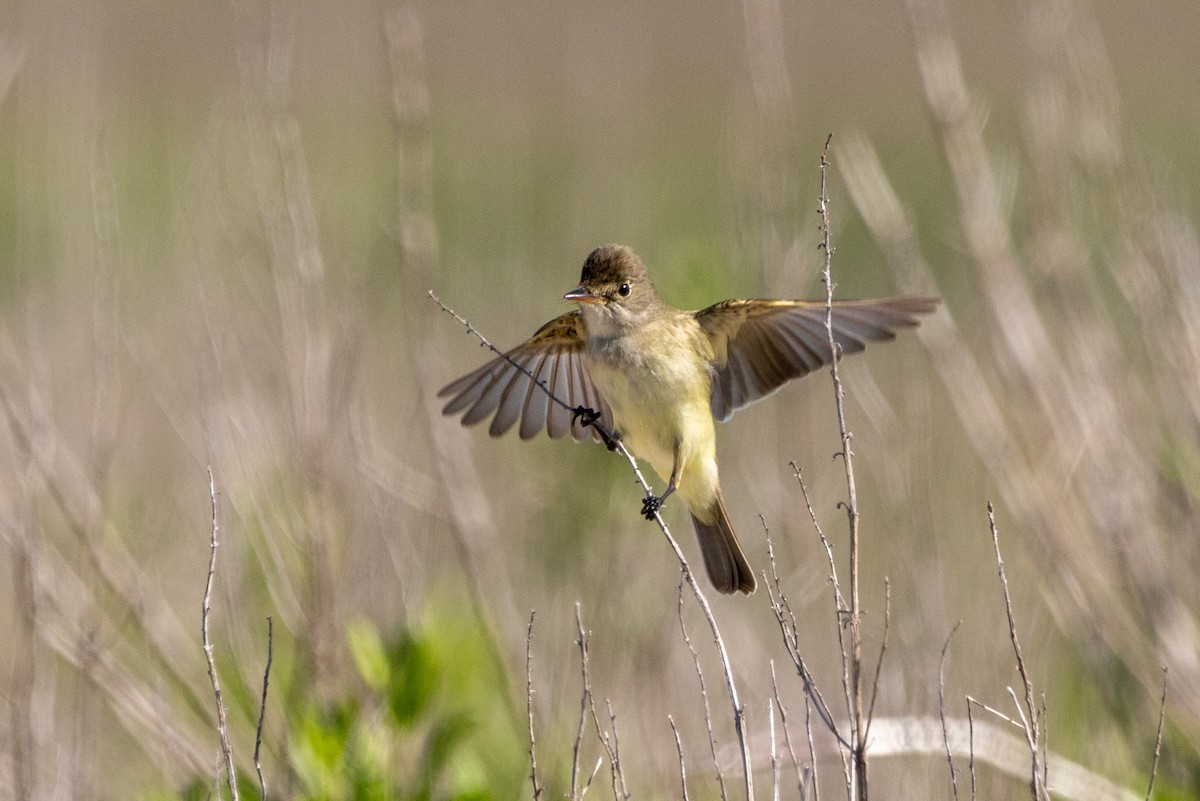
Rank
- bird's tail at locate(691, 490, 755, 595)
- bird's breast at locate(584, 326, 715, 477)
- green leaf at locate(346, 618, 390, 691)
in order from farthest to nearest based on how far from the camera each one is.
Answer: bird's tail at locate(691, 490, 755, 595) → bird's breast at locate(584, 326, 715, 477) → green leaf at locate(346, 618, 390, 691)

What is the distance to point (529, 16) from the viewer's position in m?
23.9

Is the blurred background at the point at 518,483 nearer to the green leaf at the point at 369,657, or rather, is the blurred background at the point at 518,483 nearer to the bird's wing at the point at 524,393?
the green leaf at the point at 369,657

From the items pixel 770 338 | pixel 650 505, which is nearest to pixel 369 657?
pixel 650 505

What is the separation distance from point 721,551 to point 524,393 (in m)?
0.95

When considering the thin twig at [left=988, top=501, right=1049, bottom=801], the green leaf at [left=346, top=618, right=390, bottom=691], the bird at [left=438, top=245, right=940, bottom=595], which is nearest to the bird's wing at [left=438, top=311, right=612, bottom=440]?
the bird at [left=438, top=245, right=940, bottom=595]

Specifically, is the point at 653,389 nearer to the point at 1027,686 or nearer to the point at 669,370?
the point at 669,370

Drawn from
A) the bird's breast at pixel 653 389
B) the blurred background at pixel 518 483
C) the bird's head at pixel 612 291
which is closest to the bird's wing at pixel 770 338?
the bird's breast at pixel 653 389

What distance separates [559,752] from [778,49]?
276 centimetres

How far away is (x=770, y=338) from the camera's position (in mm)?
5656

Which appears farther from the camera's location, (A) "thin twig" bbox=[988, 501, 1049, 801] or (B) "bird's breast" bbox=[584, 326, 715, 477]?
(B) "bird's breast" bbox=[584, 326, 715, 477]

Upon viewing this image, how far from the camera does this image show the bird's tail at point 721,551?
223 inches

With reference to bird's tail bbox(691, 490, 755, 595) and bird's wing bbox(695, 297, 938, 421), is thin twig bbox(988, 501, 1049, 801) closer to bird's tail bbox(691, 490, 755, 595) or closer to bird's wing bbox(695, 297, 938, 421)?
bird's wing bbox(695, 297, 938, 421)

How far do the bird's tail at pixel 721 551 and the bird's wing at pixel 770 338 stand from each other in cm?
42

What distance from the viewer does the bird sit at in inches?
211
